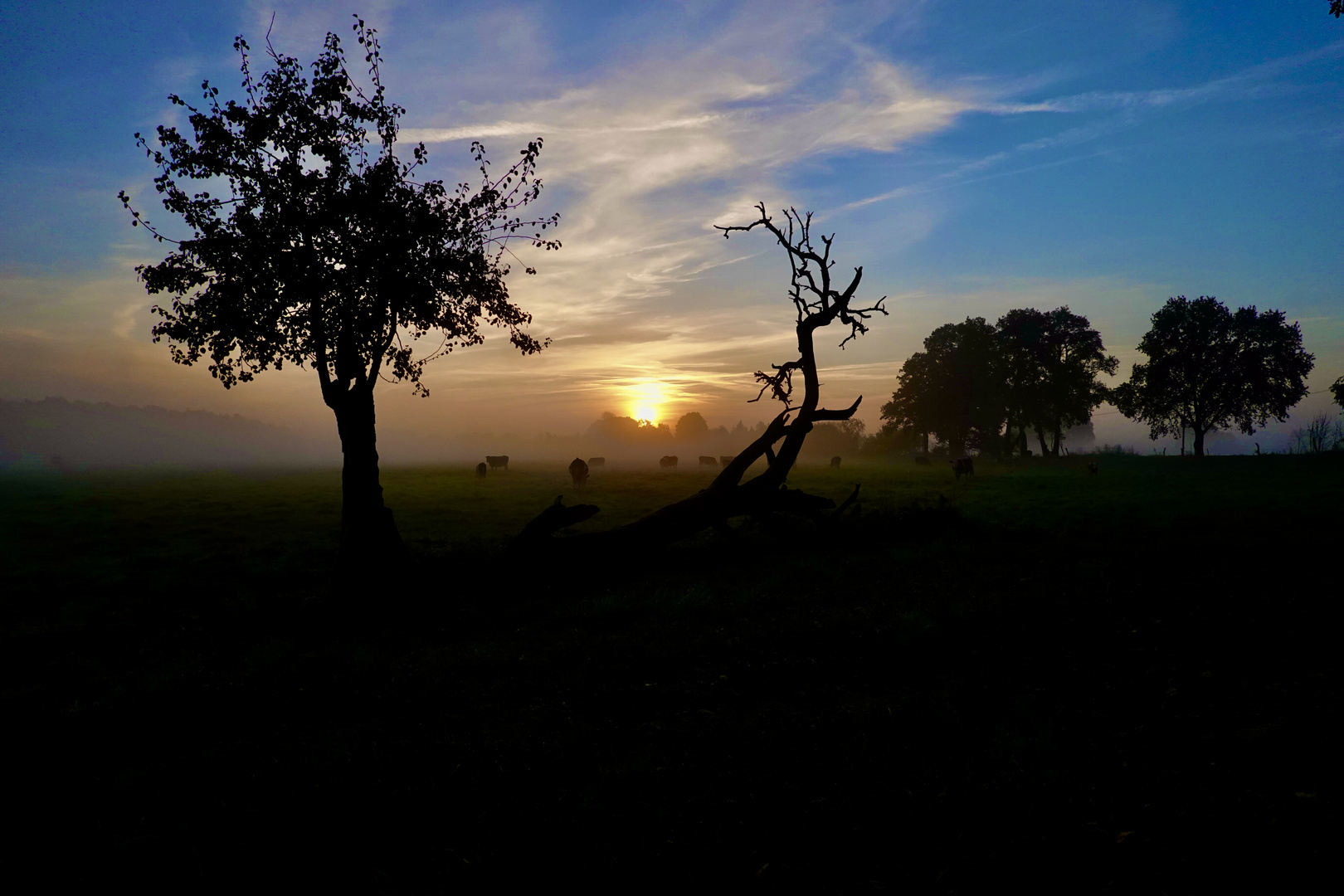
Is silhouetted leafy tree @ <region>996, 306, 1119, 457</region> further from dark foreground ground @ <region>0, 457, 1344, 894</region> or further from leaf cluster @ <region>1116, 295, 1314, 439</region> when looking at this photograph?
dark foreground ground @ <region>0, 457, 1344, 894</region>

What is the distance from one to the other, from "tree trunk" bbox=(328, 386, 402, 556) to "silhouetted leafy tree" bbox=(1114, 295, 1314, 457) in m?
62.7

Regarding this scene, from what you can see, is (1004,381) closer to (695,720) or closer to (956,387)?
(956,387)

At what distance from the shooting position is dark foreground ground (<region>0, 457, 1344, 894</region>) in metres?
4.71

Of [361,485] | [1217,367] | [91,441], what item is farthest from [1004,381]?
[91,441]

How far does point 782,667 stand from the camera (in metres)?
8.42

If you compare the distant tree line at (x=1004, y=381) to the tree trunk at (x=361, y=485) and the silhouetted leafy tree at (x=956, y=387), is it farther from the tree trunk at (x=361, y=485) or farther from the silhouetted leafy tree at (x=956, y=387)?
the tree trunk at (x=361, y=485)

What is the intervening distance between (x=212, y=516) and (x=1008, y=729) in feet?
100

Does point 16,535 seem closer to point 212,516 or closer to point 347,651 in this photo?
point 212,516

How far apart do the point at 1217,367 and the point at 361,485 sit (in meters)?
65.2

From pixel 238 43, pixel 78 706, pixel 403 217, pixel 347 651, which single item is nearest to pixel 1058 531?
pixel 347 651

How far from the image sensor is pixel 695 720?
275 inches

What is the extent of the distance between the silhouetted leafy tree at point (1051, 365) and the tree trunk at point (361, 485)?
2421 inches

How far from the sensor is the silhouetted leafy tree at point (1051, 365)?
58812 millimetres

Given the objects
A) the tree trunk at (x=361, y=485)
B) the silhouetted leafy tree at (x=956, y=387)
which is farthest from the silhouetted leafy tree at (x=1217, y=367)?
the tree trunk at (x=361, y=485)
